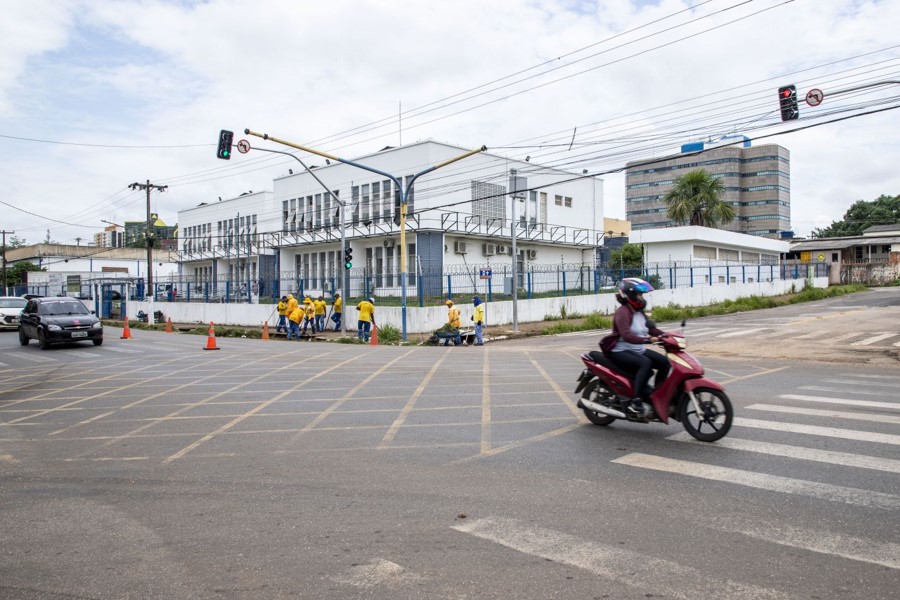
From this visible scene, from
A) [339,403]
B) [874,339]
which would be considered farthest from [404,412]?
[874,339]

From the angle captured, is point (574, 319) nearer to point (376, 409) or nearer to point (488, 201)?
point (488, 201)

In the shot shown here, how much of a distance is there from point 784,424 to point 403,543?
17.7 ft

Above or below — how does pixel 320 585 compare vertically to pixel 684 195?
below

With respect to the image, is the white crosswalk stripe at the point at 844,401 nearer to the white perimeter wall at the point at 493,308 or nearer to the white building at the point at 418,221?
the white perimeter wall at the point at 493,308

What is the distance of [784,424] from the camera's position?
25.7 ft

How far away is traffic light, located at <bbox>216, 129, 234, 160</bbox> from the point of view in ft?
68.3

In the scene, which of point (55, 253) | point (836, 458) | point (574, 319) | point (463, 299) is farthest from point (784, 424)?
point (55, 253)

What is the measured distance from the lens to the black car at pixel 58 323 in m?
20.9

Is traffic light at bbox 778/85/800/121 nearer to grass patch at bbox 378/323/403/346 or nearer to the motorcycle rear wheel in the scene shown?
the motorcycle rear wheel

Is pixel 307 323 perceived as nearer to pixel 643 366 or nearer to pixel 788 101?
pixel 788 101

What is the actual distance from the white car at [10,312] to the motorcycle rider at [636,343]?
30.9m

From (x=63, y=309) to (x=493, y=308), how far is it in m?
15.7

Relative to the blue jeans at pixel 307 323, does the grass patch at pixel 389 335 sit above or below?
below

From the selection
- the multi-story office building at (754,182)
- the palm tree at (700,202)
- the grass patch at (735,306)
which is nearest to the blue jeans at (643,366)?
the grass patch at (735,306)
